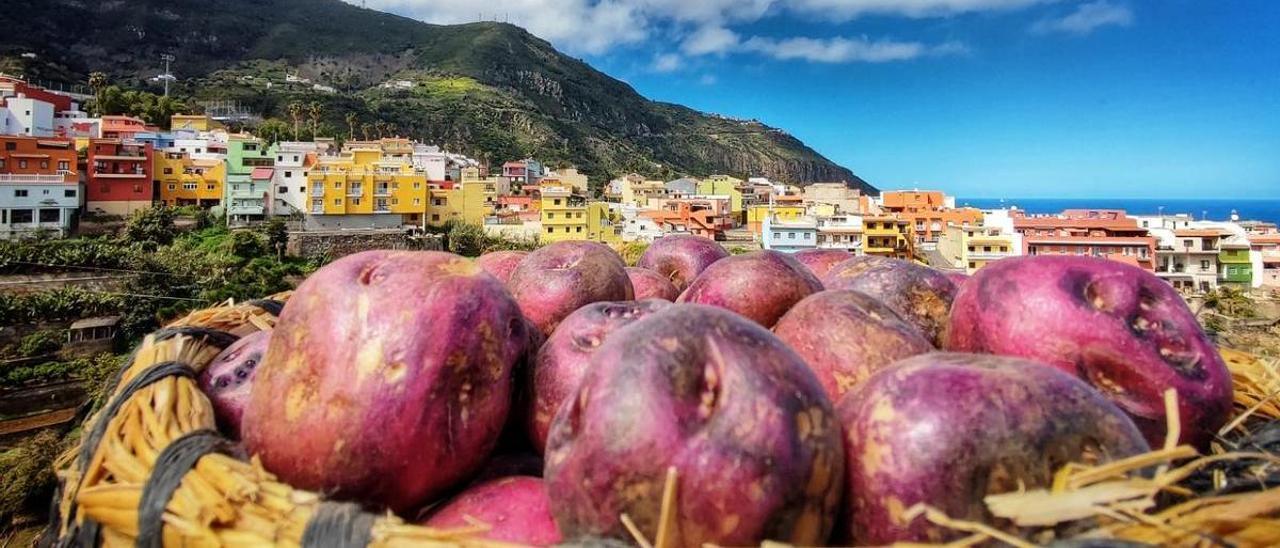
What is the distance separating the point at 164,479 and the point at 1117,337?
2.61 m

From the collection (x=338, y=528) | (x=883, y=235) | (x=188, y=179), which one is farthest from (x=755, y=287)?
(x=188, y=179)

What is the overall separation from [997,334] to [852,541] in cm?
96

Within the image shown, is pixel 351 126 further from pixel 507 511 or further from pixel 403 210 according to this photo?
pixel 507 511

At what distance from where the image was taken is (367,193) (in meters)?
44.9

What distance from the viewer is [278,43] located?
466 ft

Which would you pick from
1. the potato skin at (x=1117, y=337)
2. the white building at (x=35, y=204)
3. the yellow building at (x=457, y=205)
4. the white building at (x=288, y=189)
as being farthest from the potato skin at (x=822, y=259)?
the white building at (x=288, y=189)

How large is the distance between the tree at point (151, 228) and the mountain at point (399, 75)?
40.8m

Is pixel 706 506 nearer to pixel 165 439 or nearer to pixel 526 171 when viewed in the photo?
pixel 165 439

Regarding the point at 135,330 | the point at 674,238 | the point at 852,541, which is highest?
the point at 674,238

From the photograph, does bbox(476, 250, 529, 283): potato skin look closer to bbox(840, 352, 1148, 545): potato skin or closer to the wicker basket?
the wicker basket

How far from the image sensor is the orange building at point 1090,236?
1478 inches

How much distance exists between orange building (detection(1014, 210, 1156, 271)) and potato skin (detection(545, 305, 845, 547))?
4006cm

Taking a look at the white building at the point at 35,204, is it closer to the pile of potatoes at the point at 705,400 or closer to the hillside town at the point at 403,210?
the hillside town at the point at 403,210

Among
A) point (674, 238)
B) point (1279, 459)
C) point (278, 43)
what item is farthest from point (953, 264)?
point (278, 43)
